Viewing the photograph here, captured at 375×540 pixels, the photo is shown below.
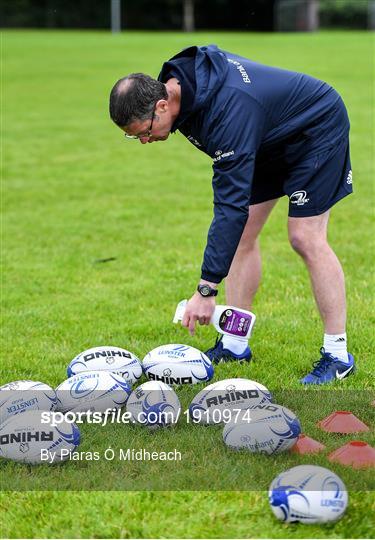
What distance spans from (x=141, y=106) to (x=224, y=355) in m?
1.84

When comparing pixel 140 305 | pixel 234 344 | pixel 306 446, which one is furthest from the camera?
pixel 140 305

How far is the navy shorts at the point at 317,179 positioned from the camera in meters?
4.93

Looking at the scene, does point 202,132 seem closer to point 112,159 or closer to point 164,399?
point 164,399

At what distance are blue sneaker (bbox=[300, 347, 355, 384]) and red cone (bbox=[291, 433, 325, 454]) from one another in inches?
37.1

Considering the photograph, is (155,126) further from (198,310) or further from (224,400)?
(224,400)

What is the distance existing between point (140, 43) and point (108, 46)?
155 centimetres

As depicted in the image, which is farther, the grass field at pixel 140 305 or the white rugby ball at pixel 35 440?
the white rugby ball at pixel 35 440

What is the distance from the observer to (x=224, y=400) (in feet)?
14.5

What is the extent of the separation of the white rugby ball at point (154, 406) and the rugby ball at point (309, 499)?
3.16ft

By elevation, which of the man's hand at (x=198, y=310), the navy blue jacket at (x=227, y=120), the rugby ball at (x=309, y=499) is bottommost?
the rugby ball at (x=309, y=499)

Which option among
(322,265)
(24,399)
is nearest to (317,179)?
(322,265)

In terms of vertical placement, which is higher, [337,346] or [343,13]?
[337,346]

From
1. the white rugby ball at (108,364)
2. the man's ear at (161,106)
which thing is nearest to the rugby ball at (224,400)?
the white rugby ball at (108,364)

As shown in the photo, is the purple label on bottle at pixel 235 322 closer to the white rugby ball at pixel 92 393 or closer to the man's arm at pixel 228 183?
the man's arm at pixel 228 183
